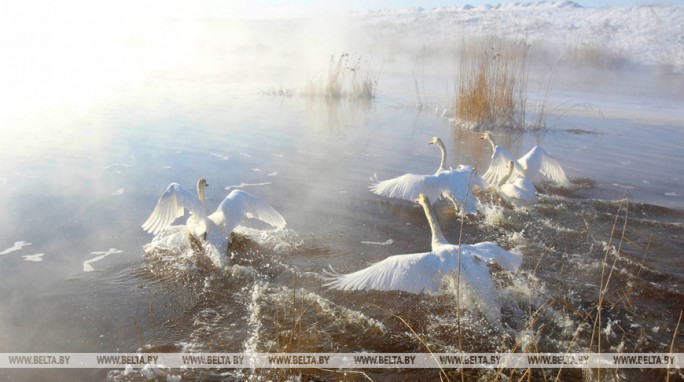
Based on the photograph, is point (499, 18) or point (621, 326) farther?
point (499, 18)

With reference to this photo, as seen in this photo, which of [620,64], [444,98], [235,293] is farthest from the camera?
[620,64]

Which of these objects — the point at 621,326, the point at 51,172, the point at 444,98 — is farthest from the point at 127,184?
the point at 444,98

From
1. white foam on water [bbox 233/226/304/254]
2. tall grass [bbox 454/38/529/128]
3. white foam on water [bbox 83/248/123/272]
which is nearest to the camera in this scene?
white foam on water [bbox 83/248/123/272]

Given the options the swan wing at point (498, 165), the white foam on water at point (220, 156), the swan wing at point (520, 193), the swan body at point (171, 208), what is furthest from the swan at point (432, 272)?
the white foam on water at point (220, 156)

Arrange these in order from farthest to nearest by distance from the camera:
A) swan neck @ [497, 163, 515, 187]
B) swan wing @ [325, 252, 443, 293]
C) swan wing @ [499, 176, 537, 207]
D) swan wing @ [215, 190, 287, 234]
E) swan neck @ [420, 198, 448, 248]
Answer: swan neck @ [497, 163, 515, 187]
swan wing @ [499, 176, 537, 207]
swan wing @ [215, 190, 287, 234]
swan neck @ [420, 198, 448, 248]
swan wing @ [325, 252, 443, 293]

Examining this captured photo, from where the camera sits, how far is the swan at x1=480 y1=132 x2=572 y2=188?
8.50 meters

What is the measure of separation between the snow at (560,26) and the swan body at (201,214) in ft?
79.1

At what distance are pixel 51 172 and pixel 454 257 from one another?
23.1 feet

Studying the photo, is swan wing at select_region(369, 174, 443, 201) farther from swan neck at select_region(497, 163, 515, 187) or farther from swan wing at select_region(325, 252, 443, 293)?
swan wing at select_region(325, 252, 443, 293)

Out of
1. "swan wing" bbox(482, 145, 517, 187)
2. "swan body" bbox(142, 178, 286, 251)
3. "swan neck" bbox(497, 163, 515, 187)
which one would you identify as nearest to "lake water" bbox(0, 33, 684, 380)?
"swan body" bbox(142, 178, 286, 251)

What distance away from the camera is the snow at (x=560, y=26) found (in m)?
33.9

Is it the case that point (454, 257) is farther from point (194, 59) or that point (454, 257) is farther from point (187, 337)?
point (194, 59)

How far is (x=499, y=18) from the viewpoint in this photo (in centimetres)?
5150

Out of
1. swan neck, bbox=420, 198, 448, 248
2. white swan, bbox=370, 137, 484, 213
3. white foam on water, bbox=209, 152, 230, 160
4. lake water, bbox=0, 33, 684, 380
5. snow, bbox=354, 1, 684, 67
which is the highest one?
snow, bbox=354, 1, 684, 67
